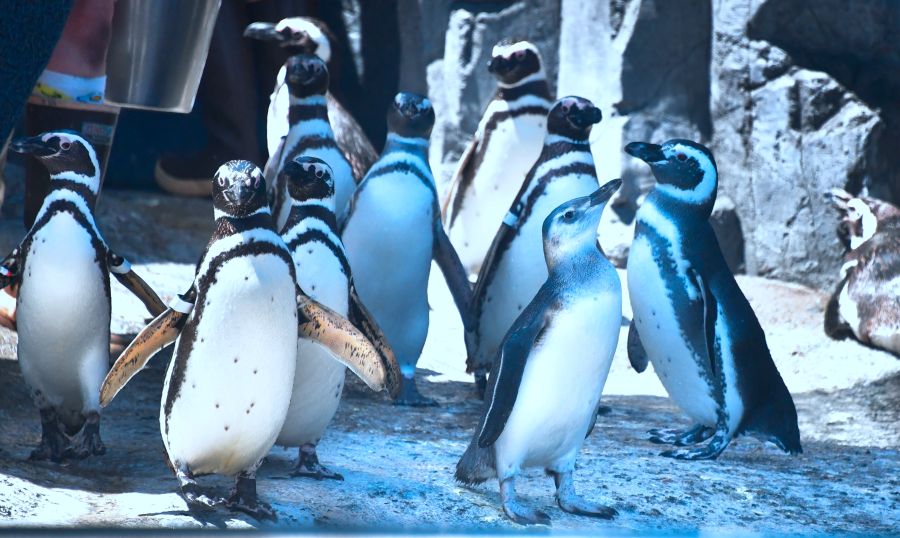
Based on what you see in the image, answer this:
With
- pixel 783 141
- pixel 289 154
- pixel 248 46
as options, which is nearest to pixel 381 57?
pixel 248 46

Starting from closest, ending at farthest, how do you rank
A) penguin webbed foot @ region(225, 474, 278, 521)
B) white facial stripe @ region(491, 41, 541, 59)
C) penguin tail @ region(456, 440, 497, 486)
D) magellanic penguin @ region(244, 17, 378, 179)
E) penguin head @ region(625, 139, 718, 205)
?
1. penguin webbed foot @ region(225, 474, 278, 521)
2. penguin tail @ region(456, 440, 497, 486)
3. penguin head @ region(625, 139, 718, 205)
4. magellanic penguin @ region(244, 17, 378, 179)
5. white facial stripe @ region(491, 41, 541, 59)

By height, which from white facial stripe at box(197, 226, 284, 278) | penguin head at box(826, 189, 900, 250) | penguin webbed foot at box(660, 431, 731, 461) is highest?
penguin head at box(826, 189, 900, 250)

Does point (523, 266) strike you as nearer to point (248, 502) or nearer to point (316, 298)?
point (316, 298)

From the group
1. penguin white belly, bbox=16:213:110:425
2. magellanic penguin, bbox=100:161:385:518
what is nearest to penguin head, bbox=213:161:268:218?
magellanic penguin, bbox=100:161:385:518

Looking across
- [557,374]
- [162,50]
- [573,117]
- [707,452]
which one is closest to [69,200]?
[162,50]

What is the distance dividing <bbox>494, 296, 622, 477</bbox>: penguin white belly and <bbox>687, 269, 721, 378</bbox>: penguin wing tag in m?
0.64

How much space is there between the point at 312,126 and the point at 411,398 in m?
1.07

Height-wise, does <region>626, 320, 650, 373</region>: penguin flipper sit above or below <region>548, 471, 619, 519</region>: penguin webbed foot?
above

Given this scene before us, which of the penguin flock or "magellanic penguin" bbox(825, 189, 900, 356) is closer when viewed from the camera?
the penguin flock

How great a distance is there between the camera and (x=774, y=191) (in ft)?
18.7

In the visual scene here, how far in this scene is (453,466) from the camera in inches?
114

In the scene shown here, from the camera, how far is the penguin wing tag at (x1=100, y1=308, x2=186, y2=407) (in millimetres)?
2424

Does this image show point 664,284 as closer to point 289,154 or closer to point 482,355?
point 482,355

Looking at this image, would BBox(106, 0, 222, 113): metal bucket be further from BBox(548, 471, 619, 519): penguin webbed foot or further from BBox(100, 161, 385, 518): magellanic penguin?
BBox(548, 471, 619, 519): penguin webbed foot
